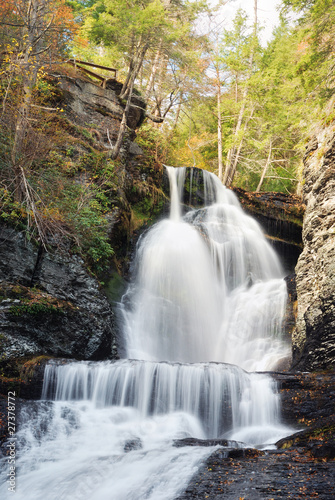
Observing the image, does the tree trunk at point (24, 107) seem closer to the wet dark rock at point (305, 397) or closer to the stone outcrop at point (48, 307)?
the stone outcrop at point (48, 307)

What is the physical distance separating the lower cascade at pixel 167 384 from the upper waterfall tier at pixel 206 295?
0.04m

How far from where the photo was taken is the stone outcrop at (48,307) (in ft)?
24.0

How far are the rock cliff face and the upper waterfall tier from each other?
1840 mm

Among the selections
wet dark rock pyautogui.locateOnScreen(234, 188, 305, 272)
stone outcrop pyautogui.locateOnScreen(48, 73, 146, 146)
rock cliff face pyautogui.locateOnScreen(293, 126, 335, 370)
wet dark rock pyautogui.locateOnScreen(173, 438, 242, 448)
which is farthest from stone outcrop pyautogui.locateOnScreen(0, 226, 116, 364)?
wet dark rock pyautogui.locateOnScreen(234, 188, 305, 272)

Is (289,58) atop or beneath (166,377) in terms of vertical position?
atop

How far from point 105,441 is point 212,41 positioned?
22.6 m

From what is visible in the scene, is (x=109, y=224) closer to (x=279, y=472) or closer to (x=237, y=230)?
(x=237, y=230)

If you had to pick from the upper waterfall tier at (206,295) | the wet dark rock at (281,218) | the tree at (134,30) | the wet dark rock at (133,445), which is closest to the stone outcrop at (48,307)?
the upper waterfall tier at (206,295)

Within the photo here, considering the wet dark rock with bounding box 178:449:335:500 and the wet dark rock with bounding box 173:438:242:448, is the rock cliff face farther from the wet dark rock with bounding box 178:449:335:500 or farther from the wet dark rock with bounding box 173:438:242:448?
the wet dark rock with bounding box 178:449:335:500

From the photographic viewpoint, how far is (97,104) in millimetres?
16500

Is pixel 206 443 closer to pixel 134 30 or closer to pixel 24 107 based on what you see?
pixel 24 107

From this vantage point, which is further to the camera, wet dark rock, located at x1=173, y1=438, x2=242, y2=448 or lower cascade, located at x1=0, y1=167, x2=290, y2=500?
wet dark rock, located at x1=173, y1=438, x2=242, y2=448

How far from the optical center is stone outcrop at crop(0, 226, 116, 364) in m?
7.30

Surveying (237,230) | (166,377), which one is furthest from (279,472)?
(237,230)
